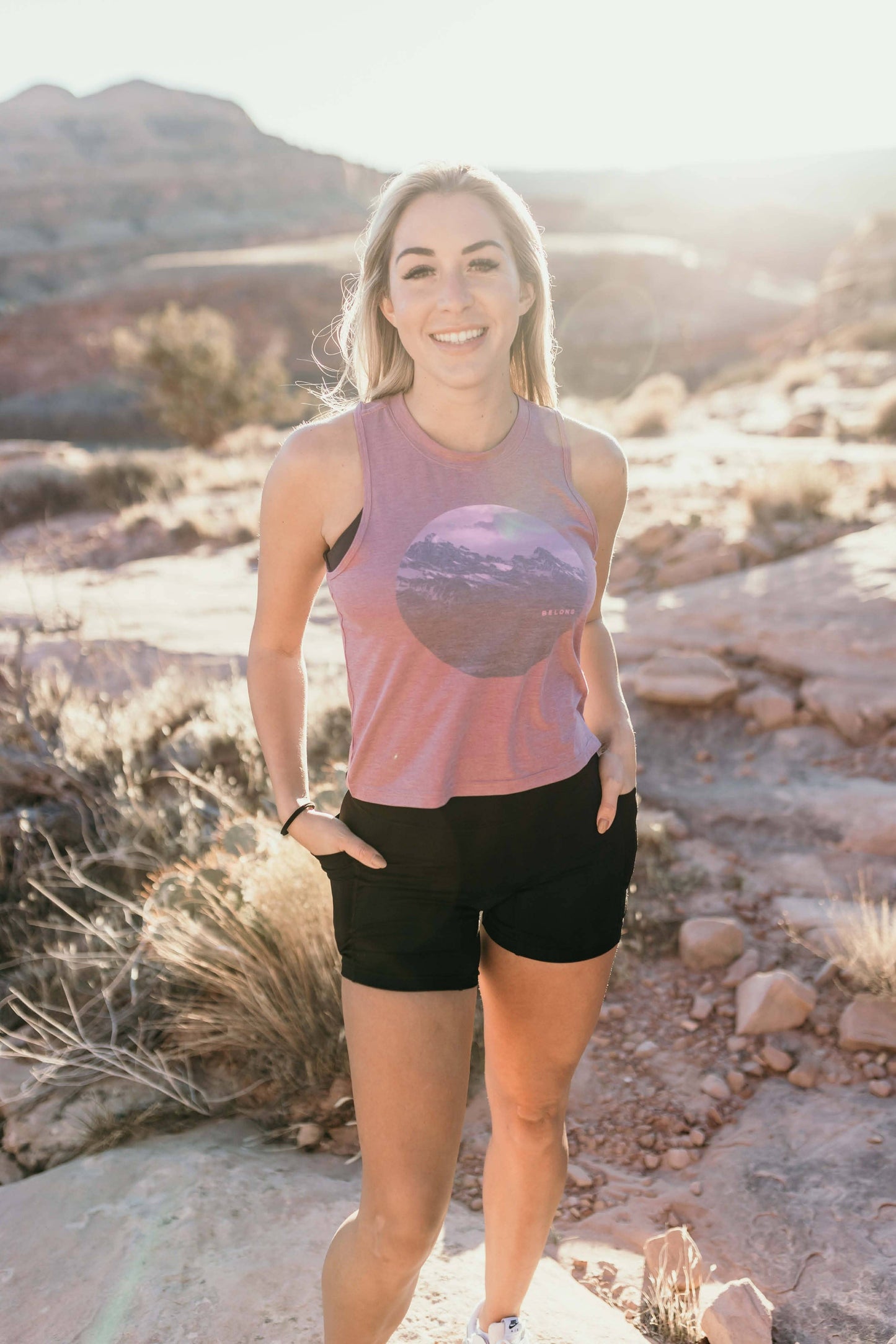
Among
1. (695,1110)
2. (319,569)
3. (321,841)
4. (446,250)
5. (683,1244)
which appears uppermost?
(446,250)

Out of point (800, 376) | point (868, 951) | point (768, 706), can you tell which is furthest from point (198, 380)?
point (868, 951)

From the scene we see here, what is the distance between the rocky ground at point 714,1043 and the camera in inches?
85.0

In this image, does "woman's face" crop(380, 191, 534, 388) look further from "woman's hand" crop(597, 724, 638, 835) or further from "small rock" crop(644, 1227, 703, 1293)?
"small rock" crop(644, 1227, 703, 1293)

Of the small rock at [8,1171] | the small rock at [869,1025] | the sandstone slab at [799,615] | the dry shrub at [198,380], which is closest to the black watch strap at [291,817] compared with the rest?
the small rock at [8,1171]

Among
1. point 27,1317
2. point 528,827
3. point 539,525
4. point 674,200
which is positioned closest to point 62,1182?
point 27,1317

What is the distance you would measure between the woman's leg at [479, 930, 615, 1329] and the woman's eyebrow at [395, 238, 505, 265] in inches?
48.9

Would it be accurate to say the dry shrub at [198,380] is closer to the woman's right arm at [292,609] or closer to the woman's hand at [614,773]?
the woman's right arm at [292,609]

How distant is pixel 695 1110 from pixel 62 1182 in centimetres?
178

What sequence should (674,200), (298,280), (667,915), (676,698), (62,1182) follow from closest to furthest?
(62,1182)
(667,915)
(676,698)
(298,280)
(674,200)

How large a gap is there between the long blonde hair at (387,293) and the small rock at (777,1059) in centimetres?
214

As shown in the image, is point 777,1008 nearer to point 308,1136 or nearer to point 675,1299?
point 675,1299

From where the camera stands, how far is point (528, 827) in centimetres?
162

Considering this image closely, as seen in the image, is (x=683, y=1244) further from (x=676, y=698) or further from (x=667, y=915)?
(x=676, y=698)

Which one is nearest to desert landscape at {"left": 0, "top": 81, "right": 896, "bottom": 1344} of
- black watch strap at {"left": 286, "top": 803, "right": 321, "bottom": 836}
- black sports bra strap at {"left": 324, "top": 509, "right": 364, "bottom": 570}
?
black watch strap at {"left": 286, "top": 803, "right": 321, "bottom": 836}
